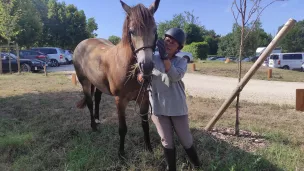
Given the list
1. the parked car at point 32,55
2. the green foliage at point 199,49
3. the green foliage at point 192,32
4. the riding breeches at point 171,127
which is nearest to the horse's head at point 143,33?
the riding breeches at point 171,127

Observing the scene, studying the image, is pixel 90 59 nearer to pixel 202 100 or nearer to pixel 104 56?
pixel 104 56

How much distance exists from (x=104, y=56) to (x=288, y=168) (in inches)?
116

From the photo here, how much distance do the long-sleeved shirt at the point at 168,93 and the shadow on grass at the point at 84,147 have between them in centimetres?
80

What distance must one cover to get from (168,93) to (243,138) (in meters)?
2.02

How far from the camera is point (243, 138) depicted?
4148mm

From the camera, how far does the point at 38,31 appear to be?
2883 centimetres

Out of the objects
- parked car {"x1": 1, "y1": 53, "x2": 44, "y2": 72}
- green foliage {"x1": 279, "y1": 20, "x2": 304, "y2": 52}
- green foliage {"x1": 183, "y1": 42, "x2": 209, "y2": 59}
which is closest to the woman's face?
parked car {"x1": 1, "y1": 53, "x2": 44, "y2": 72}

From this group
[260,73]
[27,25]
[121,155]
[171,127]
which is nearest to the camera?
[171,127]

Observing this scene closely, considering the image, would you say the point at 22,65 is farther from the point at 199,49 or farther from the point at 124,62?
the point at 199,49

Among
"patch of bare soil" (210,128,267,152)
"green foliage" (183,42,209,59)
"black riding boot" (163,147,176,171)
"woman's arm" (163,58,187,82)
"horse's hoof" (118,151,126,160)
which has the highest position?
"green foliage" (183,42,209,59)

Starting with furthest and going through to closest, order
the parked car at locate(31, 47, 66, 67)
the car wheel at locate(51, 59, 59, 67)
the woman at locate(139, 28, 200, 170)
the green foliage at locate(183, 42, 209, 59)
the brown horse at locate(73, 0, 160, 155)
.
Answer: the green foliage at locate(183, 42, 209, 59) < the car wheel at locate(51, 59, 59, 67) < the parked car at locate(31, 47, 66, 67) < the brown horse at locate(73, 0, 160, 155) < the woman at locate(139, 28, 200, 170)

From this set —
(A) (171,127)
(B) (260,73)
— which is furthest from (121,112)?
(B) (260,73)

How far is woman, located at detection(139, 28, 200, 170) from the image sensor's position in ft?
8.45

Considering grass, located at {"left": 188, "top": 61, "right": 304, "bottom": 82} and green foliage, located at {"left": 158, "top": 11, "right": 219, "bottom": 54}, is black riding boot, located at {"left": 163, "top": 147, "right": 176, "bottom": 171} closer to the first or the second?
grass, located at {"left": 188, "top": 61, "right": 304, "bottom": 82}
